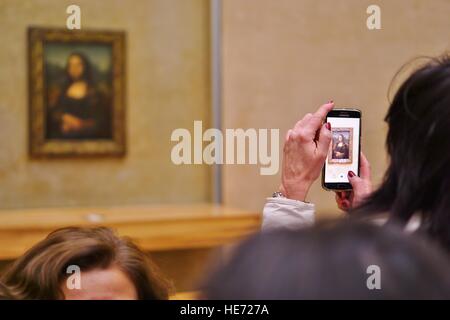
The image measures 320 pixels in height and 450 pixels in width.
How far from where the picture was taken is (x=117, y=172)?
16.7 ft

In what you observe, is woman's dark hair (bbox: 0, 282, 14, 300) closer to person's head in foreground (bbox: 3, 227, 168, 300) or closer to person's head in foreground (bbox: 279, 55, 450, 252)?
person's head in foreground (bbox: 3, 227, 168, 300)

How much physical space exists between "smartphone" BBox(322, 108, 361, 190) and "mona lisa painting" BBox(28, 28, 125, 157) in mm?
3258

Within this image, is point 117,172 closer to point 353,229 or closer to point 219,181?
point 219,181

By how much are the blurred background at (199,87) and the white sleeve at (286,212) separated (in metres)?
3.12

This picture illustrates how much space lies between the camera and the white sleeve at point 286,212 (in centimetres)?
156

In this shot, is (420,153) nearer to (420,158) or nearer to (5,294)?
(420,158)

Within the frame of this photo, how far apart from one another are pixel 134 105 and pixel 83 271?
11.4 ft

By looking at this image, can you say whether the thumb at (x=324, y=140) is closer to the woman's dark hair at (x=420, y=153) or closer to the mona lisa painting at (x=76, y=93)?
the woman's dark hair at (x=420, y=153)

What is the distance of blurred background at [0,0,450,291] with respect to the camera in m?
4.82

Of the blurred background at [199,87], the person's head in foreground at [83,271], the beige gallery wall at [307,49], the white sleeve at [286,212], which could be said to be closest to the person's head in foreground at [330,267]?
the white sleeve at [286,212]

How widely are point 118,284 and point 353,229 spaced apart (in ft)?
3.82

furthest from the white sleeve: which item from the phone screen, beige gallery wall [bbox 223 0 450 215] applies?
beige gallery wall [bbox 223 0 450 215]

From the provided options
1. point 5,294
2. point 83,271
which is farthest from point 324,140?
point 5,294
